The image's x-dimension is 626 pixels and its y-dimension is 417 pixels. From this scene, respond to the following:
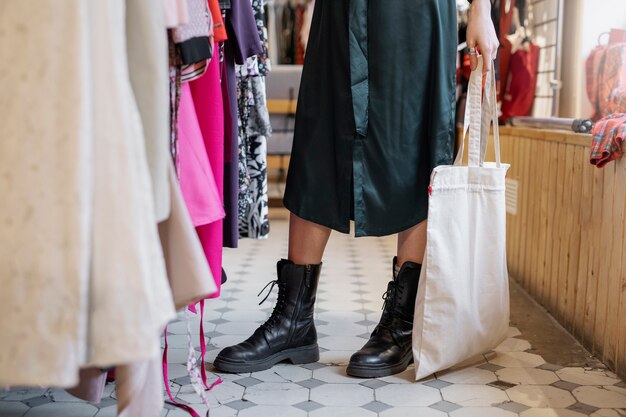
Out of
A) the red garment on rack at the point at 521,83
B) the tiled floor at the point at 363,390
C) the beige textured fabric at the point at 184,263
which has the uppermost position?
the red garment on rack at the point at 521,83

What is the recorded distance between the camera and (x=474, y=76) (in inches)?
81.0

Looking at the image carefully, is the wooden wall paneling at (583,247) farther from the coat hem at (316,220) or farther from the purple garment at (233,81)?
the purple garment at (233,81)

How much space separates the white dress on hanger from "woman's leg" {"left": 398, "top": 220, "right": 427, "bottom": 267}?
119 centimetres

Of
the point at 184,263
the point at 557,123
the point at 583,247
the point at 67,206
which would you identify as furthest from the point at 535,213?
the point at 67,206

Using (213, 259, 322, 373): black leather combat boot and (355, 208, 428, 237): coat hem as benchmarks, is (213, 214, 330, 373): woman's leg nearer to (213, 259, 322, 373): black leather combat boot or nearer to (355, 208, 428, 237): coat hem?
(213, 259, 322, 373): black leather combat boot

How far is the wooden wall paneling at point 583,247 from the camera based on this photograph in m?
2.35

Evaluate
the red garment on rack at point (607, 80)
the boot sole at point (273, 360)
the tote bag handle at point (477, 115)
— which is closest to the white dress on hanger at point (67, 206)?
the boot sole at point (273, 360)

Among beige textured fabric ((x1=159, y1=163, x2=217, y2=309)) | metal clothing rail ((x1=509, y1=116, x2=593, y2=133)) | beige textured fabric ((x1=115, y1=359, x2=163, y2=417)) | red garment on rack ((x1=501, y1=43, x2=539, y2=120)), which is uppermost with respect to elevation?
red garment on rack ((x1=501, y1=43, x2=539, y2=120))

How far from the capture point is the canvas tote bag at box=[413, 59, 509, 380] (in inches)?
76.3

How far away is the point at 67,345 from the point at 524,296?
237 centimetres

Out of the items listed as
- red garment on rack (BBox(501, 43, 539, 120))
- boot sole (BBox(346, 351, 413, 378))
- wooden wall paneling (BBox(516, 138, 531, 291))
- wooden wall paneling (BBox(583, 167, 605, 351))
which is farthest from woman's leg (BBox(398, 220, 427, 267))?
red garment on rack (BBox(501, 43, 539, 120))

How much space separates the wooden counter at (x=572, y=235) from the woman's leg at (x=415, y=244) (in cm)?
51

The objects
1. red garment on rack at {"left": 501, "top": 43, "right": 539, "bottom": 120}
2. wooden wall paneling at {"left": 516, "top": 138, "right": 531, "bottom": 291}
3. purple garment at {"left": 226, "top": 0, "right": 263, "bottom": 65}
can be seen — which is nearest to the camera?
purple garment at {"left": 226, "top": 0, "right": 263, "bottom": 65}

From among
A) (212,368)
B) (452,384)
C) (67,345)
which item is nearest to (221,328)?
(212,368)
